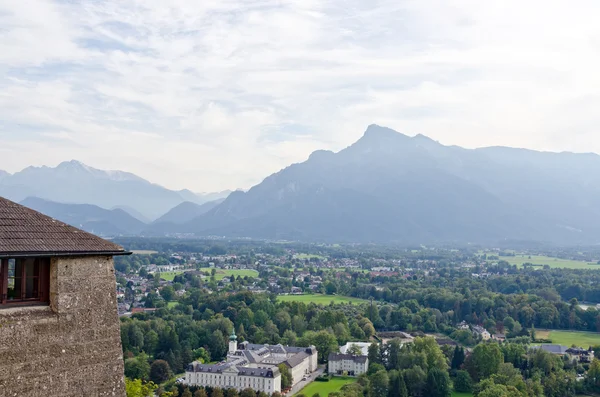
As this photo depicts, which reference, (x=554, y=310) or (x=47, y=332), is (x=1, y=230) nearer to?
(x=47, y=332)

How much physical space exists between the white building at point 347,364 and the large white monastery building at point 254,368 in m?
2.48

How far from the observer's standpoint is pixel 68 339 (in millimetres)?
7625

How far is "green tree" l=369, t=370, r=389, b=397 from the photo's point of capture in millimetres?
50812

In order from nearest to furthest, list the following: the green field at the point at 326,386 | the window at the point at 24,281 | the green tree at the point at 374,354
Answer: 1. the window at the point at 24,281
2. the green field at the point at 326,386
3. the green tree at the point at 374,354

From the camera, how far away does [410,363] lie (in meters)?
58.5

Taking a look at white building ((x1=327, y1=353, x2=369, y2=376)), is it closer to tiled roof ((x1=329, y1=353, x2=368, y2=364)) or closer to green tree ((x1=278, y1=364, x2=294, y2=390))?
tiled roof ((x1=329, y1=353, x2=368, y2=364))

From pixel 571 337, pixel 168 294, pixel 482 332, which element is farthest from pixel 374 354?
pixel 168 294

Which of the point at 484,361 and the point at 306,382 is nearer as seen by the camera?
the point at 484,361

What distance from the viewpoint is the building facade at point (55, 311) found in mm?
7117

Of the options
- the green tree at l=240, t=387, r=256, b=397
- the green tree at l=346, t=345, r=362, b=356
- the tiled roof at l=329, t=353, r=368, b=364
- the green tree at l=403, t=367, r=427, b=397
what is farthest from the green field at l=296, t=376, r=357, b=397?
the green tree at l=240, t=387, r=256, b=397

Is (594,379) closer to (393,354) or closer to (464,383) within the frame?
(464,383)

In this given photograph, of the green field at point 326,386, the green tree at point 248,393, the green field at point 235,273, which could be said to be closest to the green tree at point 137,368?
the green tree at point 248,393

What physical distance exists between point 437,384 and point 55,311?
49.3 meters

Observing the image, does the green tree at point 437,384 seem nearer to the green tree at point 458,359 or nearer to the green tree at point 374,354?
the green tree at point 458,359
